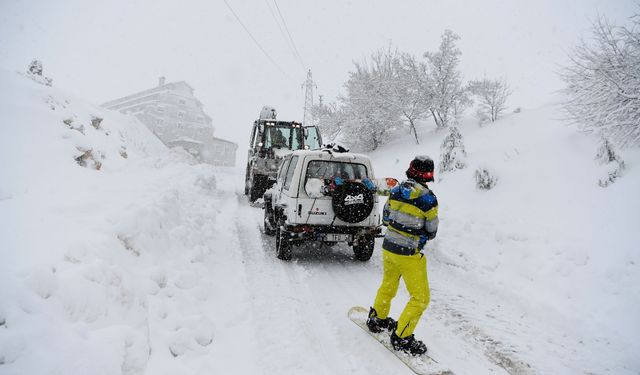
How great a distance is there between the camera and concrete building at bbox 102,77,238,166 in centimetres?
5253

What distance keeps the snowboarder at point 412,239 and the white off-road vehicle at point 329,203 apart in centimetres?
174

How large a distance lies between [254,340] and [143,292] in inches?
52.1

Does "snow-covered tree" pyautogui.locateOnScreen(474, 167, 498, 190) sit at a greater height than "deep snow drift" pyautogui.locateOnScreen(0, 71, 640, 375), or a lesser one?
greater

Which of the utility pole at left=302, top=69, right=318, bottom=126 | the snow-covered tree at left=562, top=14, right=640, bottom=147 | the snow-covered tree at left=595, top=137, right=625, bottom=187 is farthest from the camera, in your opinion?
the utility pole at left=302, top=69, right=318, bottom=126

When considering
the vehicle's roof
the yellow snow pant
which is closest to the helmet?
the yellow snow pant

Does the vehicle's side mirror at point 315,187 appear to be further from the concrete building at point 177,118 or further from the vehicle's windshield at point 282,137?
the concrete building at point 177,118

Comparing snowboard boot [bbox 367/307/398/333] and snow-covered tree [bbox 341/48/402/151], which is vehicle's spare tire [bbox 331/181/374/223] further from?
snow-covered tree [bbox 341/48/402/151]

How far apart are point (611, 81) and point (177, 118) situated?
180 feet

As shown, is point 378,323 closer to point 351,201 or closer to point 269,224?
point 351,201

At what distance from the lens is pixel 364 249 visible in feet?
22.2

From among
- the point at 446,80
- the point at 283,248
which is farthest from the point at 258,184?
the point at 446,80

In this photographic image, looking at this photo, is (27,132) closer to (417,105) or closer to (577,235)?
(577,235)

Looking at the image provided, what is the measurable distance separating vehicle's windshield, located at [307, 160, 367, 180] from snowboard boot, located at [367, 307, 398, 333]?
118 inches

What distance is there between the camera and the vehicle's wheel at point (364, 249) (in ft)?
21.4
